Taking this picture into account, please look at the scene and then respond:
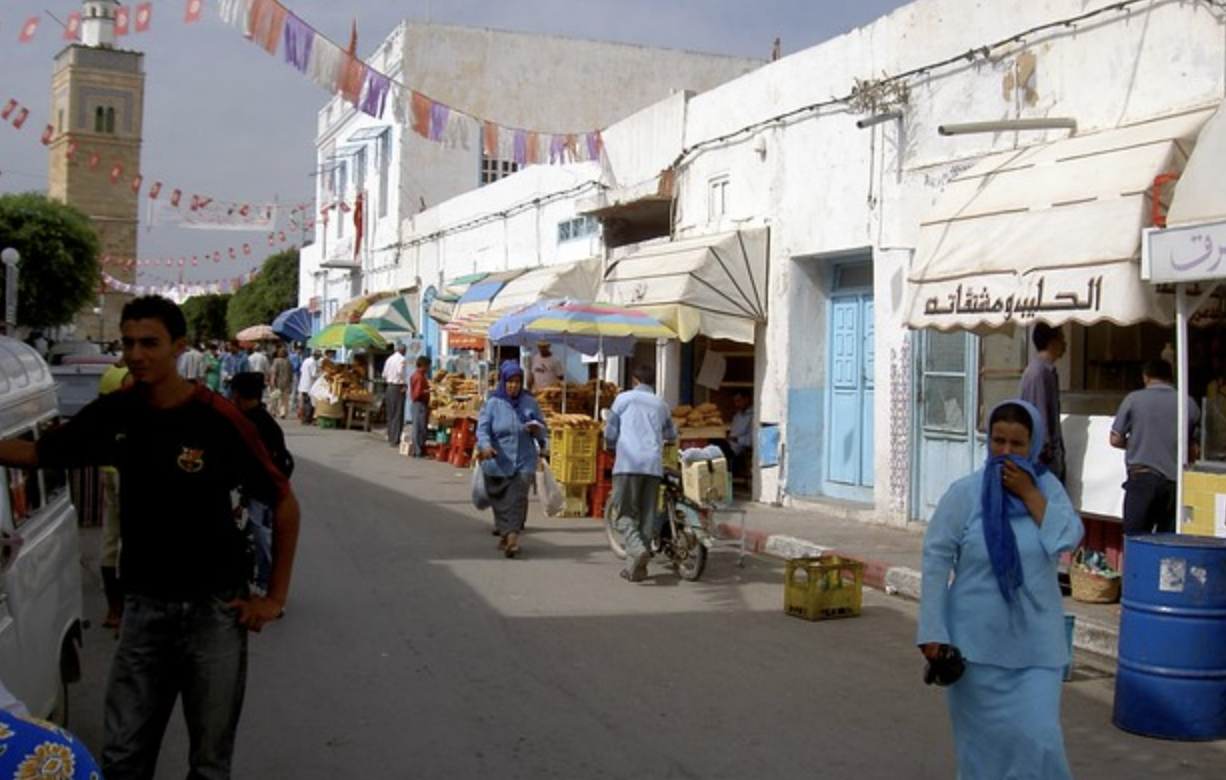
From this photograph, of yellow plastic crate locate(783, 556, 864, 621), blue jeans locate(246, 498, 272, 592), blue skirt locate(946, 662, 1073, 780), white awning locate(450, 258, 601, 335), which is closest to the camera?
blue skirt locate(946, 662, 1073, 780)

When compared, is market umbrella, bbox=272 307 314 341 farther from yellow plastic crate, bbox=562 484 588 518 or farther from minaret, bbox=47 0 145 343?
minaret, bbox=47 0 145 343

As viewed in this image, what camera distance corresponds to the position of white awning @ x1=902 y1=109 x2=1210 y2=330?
9.00 meters

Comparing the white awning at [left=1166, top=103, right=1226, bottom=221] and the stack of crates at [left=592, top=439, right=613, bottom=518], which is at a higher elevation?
the white awning at [left=1166, top=103, right=1226, bottom=221]

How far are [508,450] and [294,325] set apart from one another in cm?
3397

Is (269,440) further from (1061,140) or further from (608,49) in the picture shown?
(608,49)

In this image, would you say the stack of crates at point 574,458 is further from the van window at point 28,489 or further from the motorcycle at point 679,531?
the van window at point 28,489

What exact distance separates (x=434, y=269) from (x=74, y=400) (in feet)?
57.4

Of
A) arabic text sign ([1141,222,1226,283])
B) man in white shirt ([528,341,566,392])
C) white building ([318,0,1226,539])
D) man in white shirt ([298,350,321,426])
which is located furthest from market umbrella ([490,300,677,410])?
man in white shirt ([298,350,321,426])

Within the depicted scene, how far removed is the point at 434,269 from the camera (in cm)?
3180

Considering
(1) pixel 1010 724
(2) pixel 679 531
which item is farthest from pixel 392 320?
(1) pixel 1010 724

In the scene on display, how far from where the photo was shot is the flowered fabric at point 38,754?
9.37 ft

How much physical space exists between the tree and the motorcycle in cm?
3670

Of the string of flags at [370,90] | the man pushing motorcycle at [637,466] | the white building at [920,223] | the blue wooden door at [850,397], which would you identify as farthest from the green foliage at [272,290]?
the man pushing motorcycle at [637,466]

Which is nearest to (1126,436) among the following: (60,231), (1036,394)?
(1036,394)
